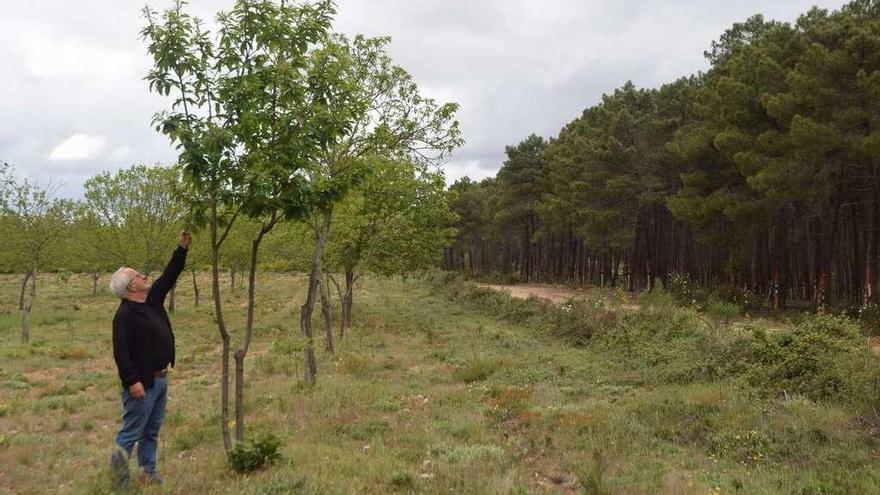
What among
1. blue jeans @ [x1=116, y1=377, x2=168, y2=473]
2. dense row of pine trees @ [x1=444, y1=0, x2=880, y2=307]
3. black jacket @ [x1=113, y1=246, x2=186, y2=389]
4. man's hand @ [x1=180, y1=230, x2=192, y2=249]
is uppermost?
dense row of pine trees @ [x1=444, y1=0, x2=880, y2=307]

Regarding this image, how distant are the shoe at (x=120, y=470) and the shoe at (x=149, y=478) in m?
0.22

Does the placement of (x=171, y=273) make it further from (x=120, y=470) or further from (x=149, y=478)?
(x=149, y=478)

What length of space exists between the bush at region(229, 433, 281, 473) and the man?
0.84m

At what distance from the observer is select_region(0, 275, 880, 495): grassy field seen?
6371mm

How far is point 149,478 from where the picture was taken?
5.95 meters

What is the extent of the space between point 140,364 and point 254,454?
170 cm

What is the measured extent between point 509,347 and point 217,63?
1420 centimetres

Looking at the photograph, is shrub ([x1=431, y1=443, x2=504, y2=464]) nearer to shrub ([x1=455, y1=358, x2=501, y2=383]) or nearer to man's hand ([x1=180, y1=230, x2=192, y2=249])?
man's hand ([x1=180, y1=230, x2=192, y2=249])

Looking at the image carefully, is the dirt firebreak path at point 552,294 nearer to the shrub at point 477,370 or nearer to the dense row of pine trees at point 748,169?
the dense row of pine trees at point 748,169

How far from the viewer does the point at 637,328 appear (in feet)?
57.9

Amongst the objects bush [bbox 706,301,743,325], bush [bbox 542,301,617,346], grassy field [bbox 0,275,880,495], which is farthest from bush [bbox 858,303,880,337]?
bush [bbox 542,301,617,346]

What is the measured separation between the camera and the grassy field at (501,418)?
20.9ft

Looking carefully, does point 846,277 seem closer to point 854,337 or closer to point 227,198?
point 854,337

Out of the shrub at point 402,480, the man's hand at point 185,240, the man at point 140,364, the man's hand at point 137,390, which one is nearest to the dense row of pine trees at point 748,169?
the shrub at point 402,480
